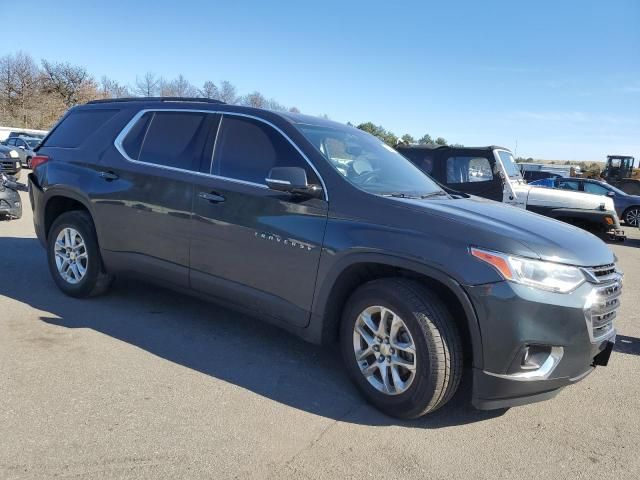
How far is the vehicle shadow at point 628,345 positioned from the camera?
15.9 ft

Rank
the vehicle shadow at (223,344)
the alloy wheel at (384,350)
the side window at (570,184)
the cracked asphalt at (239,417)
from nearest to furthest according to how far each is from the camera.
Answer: the cracked asphalt at (239,417) → the alloy wheel at (384,350) → the vehicle shadow at (223,344) → the side window at (570,184)

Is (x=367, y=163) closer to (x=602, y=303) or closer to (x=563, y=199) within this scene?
(x=602, y=303)

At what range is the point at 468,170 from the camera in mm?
9641

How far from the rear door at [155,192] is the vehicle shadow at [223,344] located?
49 centimetres

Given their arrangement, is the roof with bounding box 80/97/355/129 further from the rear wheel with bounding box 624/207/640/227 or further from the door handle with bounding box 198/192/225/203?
the rear wheel with bounding box 624/207/640/227

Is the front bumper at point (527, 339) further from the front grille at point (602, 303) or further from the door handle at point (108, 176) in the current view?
the door handle at point (108, 176)

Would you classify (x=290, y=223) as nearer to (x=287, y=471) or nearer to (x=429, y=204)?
(x=429, y=204)

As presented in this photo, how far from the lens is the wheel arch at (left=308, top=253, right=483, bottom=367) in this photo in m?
3.01

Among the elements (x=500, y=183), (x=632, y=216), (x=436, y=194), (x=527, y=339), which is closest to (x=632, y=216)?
(x=632, y=216)

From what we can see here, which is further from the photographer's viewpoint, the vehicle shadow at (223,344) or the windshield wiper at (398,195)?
the windshield wiper at (398,195)

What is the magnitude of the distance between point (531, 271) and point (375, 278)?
3.37ft

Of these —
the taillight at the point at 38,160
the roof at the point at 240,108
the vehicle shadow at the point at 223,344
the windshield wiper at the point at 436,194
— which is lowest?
the vehicle shadow at the point at 223,344

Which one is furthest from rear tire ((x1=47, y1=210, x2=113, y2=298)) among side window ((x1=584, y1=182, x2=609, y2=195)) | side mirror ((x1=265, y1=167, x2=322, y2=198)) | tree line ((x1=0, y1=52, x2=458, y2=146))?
tree line ((x1=0, y1=52, x2=458, y2=146))

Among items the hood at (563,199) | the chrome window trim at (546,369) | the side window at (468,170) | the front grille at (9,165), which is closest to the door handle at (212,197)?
the chrome window trim at (546,369)
